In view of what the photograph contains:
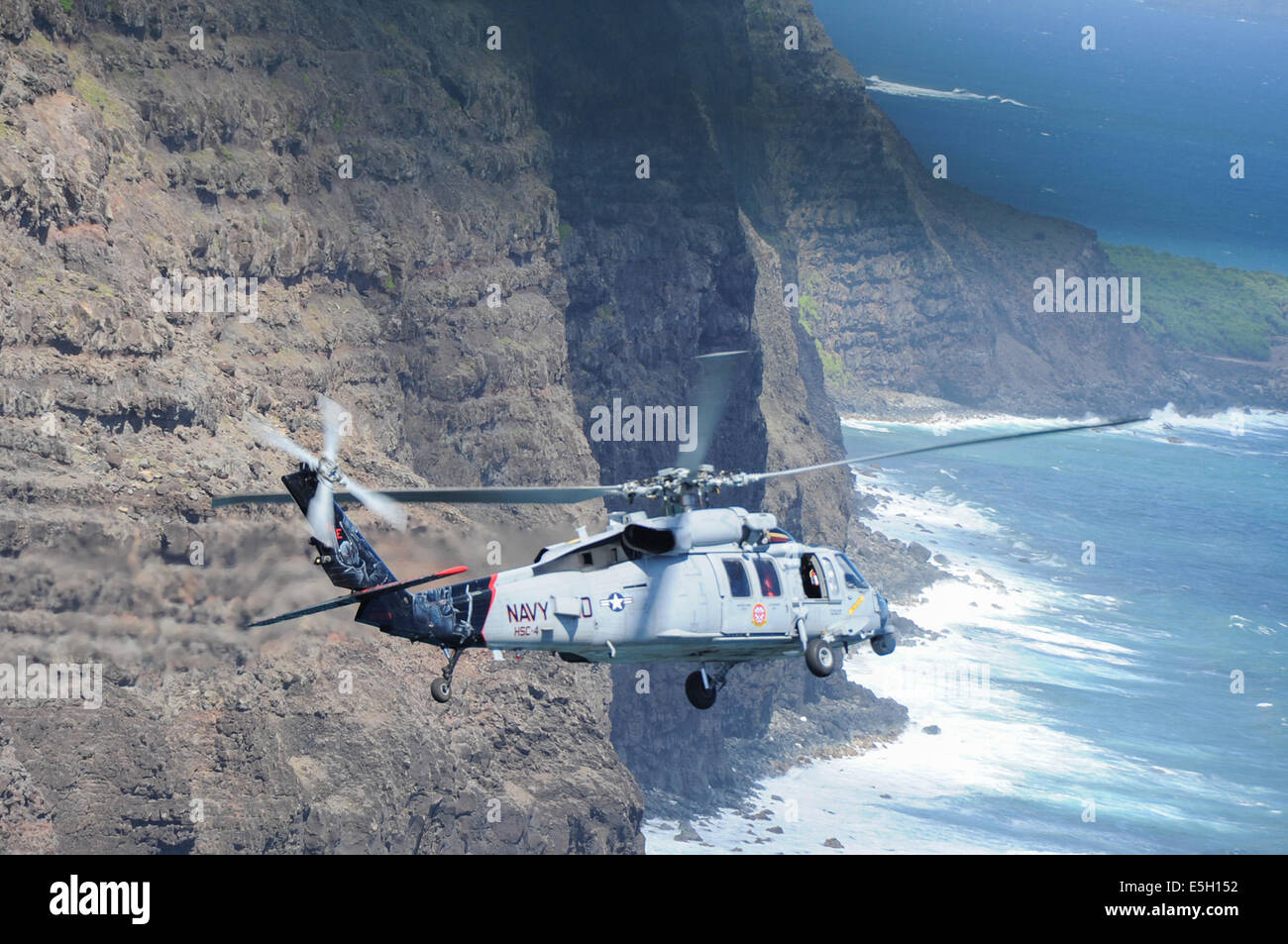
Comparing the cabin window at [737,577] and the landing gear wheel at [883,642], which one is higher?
the cabin window at [737,577]

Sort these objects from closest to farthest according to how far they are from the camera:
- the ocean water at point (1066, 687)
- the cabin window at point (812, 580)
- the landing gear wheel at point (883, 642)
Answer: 1. the cabin window at point (812, 580)
2. the landing gear wheel at point (883, 642)
3. the ocean water at point (1066, 687)

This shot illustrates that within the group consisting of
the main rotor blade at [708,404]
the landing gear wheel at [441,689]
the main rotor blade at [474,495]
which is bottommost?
the landing gear wheel at [441,689]

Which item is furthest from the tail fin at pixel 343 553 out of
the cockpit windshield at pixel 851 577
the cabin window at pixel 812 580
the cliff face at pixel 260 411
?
the cliff face at pixel 260 411

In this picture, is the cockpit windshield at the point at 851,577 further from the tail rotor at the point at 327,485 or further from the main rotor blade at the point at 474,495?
the tail rotor at the point at 327,485

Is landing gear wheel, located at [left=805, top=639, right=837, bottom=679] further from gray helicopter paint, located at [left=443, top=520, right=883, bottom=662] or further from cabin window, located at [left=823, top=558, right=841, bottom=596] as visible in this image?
cabin window, located at [left=823, top=558, right=841, bottom=596]

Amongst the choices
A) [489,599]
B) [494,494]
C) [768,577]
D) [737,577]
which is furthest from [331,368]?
[494,494]
